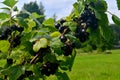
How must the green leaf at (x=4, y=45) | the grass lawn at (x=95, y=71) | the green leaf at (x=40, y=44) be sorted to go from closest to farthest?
the green leaf at (x=40, y=44) < the green leaf at (x=4, y=45) < the grass lawn at (x=95, y=71)

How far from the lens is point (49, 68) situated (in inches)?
72.1

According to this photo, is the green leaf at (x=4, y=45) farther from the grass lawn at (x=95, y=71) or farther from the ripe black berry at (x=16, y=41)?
the grass lawn at (x=95, y=71)

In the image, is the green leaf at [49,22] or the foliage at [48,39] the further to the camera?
the green leaf at [49,22]

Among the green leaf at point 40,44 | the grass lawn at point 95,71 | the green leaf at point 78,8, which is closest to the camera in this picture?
the green leaf at point 40,44

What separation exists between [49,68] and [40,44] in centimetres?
16

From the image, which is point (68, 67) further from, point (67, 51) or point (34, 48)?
point (34, 48)

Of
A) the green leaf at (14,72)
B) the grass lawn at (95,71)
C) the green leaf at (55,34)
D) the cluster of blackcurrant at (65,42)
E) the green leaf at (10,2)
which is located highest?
the green leaf at (10,2)

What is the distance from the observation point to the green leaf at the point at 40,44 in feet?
5.65

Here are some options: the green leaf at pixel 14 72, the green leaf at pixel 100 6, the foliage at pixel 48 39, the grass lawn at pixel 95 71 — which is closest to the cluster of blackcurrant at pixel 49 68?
the foliage at pixel 48 39

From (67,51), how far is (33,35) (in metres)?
0.19

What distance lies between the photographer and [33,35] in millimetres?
1859

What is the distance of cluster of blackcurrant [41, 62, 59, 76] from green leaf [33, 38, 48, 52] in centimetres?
13

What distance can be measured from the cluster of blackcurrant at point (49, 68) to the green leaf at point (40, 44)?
5.2 inches

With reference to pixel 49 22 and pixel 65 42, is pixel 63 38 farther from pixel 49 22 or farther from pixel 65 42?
pixel 49 22
